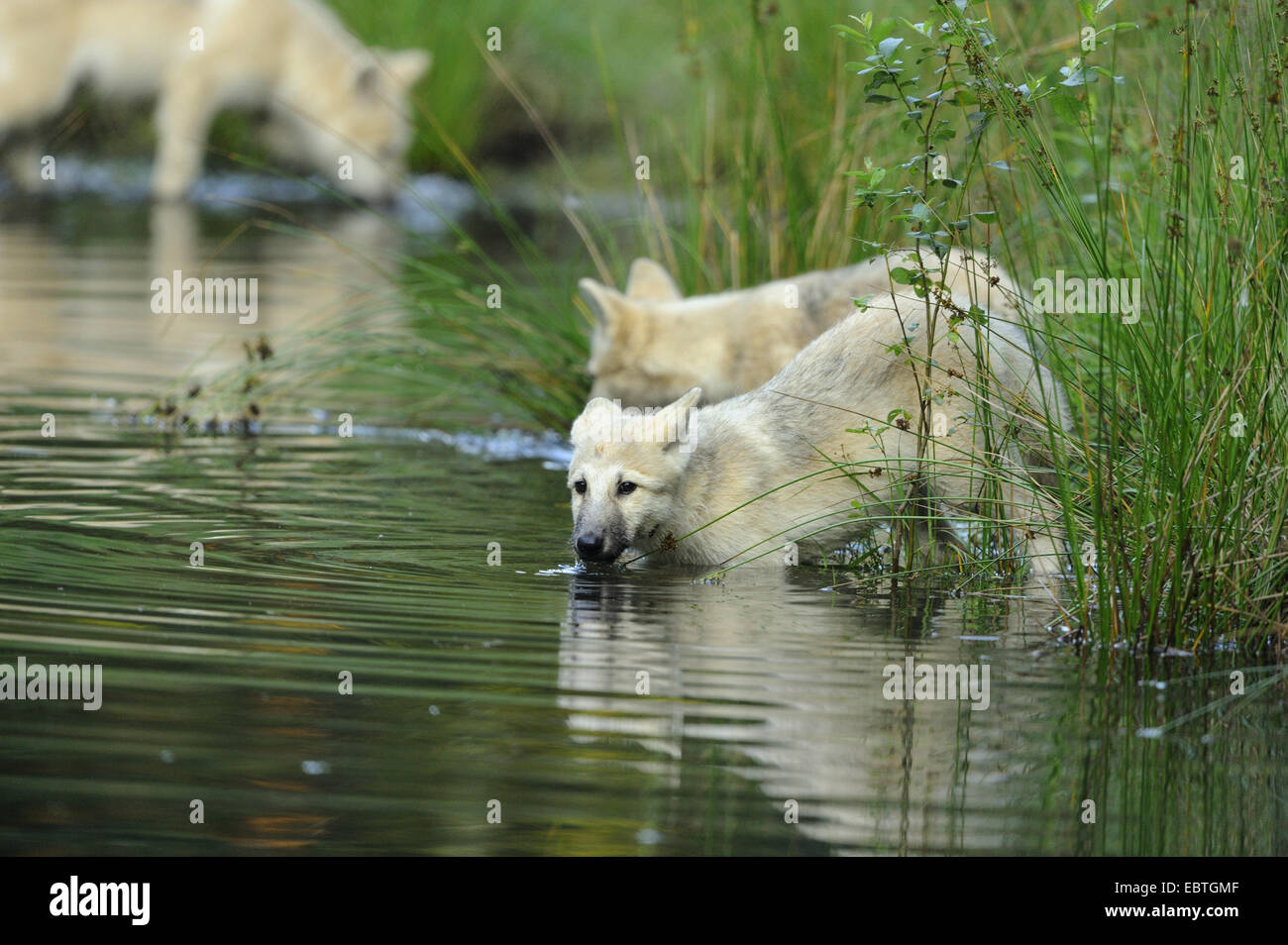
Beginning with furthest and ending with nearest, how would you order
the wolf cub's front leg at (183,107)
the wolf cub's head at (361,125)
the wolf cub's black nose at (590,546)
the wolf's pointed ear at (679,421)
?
the wolf cub's head at (361,125) < the wolf cub's front leg at (183,107) < the wolf's pointed ear at (679,421) < the wolf cub's black nose at (590,546)

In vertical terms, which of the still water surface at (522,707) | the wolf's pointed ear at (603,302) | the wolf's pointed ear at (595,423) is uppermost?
the wolf's pointed ear at (603,302)

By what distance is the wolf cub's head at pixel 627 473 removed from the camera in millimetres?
6285

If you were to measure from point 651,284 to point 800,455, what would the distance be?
323 cm

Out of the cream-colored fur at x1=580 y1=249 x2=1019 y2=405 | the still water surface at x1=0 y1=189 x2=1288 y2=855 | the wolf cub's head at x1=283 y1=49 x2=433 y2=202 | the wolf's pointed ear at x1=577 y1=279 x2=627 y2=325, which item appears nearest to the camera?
the still water surface at x1=0 y1=189 x2=1288 y2=855

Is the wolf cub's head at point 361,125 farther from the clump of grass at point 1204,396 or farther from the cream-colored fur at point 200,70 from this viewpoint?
the clump of grass at point 1204,396

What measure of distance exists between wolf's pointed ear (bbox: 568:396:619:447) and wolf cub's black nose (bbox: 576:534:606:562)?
1.71 feet

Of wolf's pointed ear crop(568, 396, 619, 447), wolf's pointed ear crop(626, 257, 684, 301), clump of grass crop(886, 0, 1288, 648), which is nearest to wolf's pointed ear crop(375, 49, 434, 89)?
wolf's pointed ear crop(626, 257, 684, 301)

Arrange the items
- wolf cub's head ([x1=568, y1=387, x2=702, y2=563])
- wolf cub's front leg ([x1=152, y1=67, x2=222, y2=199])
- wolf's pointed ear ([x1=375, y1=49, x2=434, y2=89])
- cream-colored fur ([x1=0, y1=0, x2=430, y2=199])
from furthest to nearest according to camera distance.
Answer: wolf cub's front leg ([x1=152, y1=67, x2=222, y2=199])
cream-colored fur ([x1=0, y1=0, x2=430, y2=199])
wolf's pointed ear ([x1=375, y1=49, x2=434, y2=89])
wolf cub's head ([x1=568, y1=387, x2=702, y2=563])

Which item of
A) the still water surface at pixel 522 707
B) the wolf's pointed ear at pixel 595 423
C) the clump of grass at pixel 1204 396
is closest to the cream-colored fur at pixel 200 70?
the wolf's pointed ear at pixel 595 423

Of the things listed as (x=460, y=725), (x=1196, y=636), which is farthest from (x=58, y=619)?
(x=1196, y=636)

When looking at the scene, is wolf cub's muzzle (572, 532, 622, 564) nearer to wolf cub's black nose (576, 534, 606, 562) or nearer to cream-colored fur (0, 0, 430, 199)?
wolf cub's black nose (576, 534, 606, 562)

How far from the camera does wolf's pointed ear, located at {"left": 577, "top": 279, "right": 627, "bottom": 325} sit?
8836 mm

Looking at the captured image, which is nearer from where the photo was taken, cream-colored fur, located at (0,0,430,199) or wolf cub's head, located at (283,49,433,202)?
cream-colored fur, located at (0,0,430,199)

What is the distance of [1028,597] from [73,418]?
5612mm
